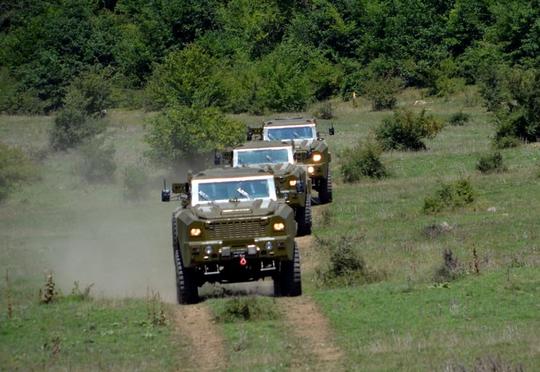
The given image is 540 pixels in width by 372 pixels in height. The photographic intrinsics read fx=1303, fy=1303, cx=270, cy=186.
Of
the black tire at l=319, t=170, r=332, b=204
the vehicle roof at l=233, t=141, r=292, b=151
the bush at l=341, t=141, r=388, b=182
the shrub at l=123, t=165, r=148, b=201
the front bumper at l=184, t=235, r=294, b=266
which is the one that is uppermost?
the front bumper at l=184, t=235, r=294, b=266

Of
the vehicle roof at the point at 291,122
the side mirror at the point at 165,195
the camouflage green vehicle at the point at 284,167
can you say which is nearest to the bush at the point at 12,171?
the vehicle roof at the point at 291,122

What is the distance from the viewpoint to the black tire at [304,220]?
25188 mm

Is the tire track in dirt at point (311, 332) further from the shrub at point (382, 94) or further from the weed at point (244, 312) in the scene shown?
the shrub at point (382, 94)

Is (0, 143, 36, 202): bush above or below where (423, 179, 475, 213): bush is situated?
below

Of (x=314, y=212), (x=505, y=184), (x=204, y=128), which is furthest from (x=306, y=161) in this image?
(x=204, y=128)

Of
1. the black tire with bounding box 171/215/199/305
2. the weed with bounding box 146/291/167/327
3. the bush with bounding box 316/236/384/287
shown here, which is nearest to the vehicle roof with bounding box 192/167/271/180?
the bush with bounding box 316/236/384/287

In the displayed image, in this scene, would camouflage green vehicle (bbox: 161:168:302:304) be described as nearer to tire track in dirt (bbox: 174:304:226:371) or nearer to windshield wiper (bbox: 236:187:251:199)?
windshield wiper (bbox: 236:187:251:199)

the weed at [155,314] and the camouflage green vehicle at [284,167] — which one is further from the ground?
the weed at [155,314]

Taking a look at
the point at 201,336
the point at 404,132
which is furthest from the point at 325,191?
the point at 201,336

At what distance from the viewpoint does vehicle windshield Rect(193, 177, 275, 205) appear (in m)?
19.4

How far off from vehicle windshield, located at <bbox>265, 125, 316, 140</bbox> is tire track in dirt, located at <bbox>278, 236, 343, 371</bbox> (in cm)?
1428

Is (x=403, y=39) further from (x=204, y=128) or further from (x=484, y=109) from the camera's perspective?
(x=204, y=128)

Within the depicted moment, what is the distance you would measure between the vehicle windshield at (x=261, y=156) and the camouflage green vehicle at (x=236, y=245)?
7.87m

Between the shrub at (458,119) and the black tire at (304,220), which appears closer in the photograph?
the black tire at (304,220)
